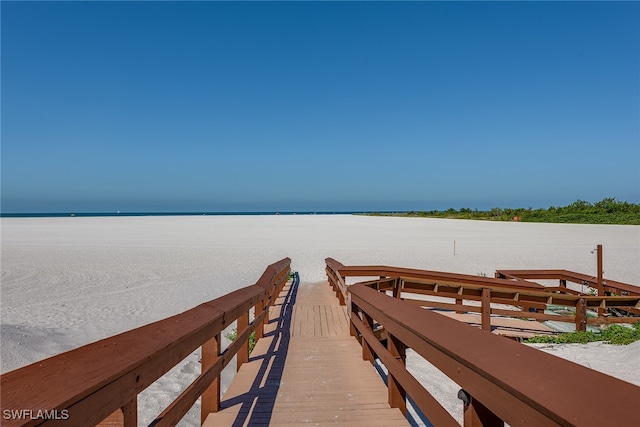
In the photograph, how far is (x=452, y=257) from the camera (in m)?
20.2

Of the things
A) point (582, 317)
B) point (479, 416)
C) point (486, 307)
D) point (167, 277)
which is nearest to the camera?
point (479, 416)

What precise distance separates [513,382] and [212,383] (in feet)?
8.84

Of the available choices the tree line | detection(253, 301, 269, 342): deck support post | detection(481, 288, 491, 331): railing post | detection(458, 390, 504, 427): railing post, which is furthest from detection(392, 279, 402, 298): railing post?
the tree line

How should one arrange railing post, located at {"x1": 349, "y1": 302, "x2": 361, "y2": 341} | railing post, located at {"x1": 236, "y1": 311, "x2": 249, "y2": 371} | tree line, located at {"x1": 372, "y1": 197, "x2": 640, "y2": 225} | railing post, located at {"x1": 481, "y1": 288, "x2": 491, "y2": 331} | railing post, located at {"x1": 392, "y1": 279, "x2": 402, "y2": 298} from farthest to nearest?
1. tree line, located at {"x1": 372, "y1": 197, "x2": 640, "y2": 225}
2. railing post, located at {"x1": 392, "y1": 279, "x2": 402, "y2": 298}
3. railing post, located at {"x1": 481, "y1": 288, "x2": 491, "y2": 331}
4. railing post, located at {"x1": 349, "y1": 302, "x2": 361, "y2": 341}
5. railing post, located at {"x1": 236, "y1": 311, "x2": 249, "y2": 371}

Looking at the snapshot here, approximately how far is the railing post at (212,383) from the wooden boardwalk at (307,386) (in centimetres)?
6

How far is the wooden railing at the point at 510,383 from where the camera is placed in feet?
3.56

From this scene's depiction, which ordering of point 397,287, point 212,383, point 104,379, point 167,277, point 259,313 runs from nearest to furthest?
point 104,379 < point 212,383 < point 259,313 < point 397,287 < point 167,277

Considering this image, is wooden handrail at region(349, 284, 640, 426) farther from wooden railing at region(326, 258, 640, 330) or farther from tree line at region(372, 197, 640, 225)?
tree line at region(372, 197, 640, 225)

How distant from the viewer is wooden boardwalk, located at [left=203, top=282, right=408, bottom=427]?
331cm

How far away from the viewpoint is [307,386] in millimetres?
4082

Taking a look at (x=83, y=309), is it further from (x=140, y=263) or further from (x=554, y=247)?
(x=554, y=247)

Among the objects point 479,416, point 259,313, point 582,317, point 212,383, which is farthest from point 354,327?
point 582,317

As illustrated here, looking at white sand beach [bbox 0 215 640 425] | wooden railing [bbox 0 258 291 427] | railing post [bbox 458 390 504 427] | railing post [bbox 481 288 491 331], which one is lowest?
white sand beach [bbox 0 215 640 425]

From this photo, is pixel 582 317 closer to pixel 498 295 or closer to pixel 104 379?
pixel 498 295
